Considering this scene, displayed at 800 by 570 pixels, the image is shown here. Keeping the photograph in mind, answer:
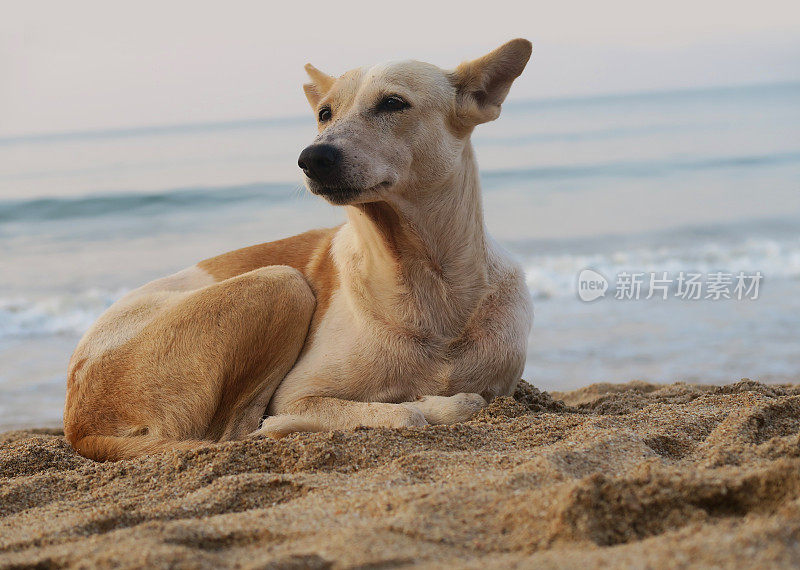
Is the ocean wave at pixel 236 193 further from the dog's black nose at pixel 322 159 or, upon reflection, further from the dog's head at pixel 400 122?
the dog's black nose at pixel 322 159

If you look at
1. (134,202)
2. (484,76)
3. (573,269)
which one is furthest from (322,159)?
(134,202)

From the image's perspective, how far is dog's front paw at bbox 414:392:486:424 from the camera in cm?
362

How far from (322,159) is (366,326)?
842 millimetres

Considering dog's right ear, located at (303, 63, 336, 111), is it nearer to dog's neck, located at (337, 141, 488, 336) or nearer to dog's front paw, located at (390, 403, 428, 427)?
dog's neck, located at (337, 141, 488, 336)

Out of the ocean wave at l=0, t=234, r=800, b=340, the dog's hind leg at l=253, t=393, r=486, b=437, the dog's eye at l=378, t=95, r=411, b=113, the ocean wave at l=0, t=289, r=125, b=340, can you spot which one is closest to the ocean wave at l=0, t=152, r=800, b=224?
the ocean wave at l=0, t=234, r=800, b=340

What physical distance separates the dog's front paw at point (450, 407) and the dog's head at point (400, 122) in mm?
926

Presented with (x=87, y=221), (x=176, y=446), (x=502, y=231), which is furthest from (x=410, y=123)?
(x=87, y=221)

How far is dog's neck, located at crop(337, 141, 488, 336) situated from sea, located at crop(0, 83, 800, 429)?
2324 mm

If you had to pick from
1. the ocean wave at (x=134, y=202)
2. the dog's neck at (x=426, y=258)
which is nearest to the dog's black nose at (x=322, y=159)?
the dog's neck at (x=426, y=258)

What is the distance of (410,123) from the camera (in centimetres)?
374

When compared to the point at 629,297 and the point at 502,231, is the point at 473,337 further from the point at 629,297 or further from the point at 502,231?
the point at 502,231

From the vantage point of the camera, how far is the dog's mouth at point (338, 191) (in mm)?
3531

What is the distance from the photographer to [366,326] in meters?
3.88

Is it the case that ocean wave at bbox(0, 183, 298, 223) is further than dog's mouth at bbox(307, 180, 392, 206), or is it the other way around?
ocean wave at bbox(0, 183, 298, 223)
